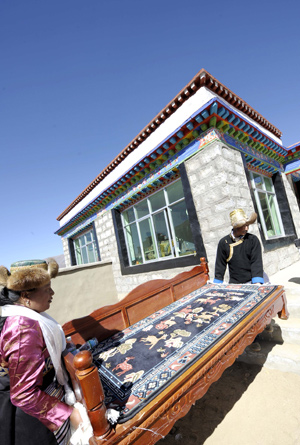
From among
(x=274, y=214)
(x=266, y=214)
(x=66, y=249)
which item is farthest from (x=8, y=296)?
(x=66, y=249)

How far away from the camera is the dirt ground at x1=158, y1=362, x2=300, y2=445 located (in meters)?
1.95

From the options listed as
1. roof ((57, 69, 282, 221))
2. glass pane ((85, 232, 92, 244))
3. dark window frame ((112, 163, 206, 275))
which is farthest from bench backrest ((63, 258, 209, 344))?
glass pane ((85, 232, 92, 244))

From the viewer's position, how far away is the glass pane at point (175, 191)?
5.94 m

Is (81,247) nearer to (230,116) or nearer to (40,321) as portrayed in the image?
(230,116)

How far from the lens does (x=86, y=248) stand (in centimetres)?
1106

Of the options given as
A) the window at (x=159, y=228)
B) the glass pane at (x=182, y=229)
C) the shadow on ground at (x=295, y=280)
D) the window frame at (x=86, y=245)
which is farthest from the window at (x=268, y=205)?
the window frame at (x=86, y=245)

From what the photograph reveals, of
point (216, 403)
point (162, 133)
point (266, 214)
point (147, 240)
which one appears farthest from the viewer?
point (147, 240)

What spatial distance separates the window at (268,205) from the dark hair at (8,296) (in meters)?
6.10

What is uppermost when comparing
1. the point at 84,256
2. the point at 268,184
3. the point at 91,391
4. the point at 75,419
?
the point at 268,184

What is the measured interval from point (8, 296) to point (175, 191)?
17.2ft

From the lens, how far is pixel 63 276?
5.59 metres

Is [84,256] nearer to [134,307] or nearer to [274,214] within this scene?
[134,307]

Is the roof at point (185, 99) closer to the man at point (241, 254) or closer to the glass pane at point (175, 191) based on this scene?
the glass pane at point (175, 191)

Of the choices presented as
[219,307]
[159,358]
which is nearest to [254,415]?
[219,307]
